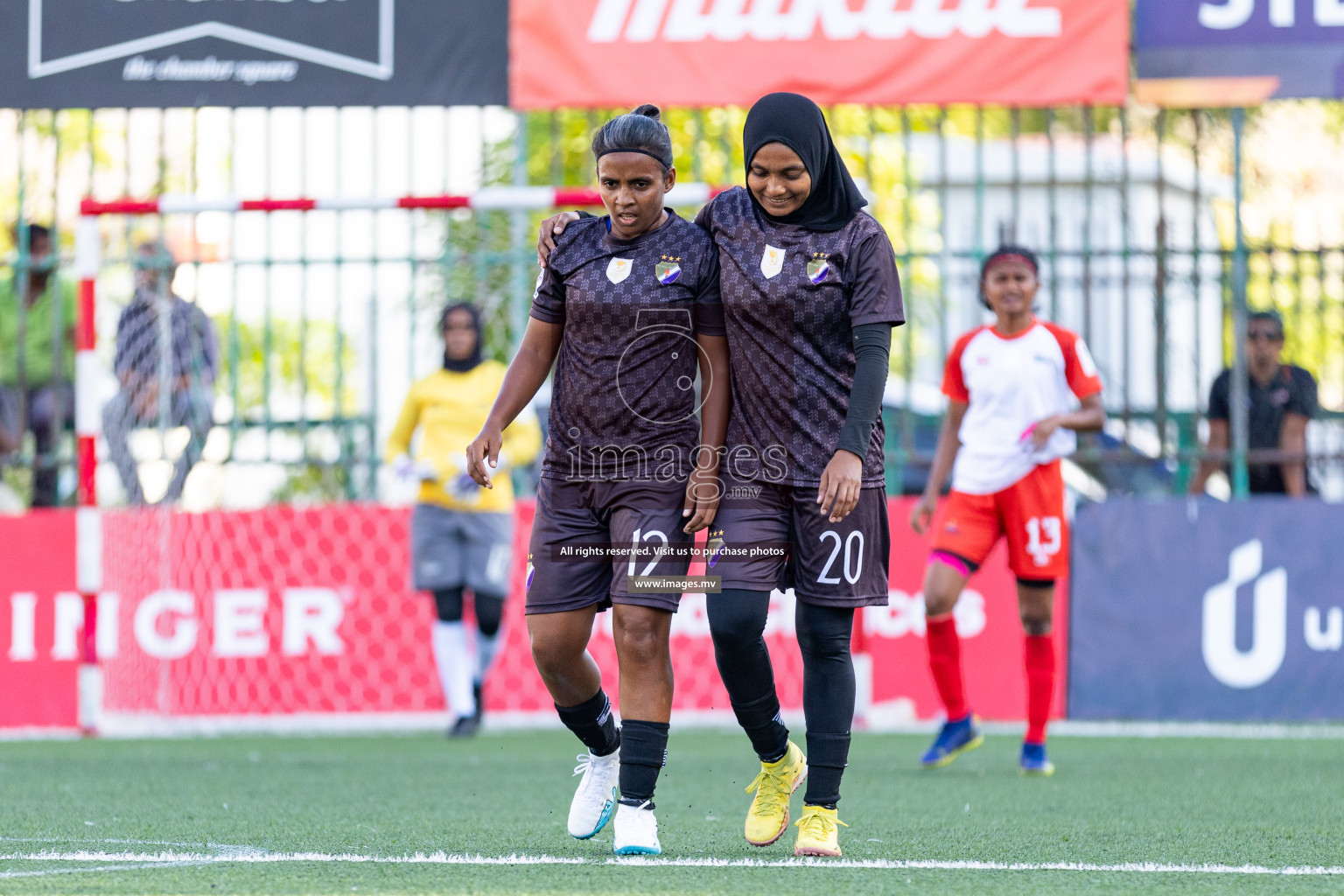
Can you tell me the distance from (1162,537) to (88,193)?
18.4 ft

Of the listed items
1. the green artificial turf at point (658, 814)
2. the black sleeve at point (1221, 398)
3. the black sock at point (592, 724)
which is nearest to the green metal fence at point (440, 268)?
the black sleeve at point (1221, 398)

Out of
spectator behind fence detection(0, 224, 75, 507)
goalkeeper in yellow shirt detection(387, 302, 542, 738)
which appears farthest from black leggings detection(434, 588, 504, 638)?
spectator behind fence detection(0, 224, 75, 507)

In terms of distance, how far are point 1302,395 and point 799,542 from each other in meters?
5.37

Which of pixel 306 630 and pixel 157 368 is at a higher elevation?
pixel 157 368

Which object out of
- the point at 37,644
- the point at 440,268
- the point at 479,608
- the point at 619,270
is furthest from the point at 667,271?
the point at 37,644

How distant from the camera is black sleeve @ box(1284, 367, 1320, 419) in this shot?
902cm

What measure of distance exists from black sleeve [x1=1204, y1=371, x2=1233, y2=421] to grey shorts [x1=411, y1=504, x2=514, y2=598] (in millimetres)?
3631

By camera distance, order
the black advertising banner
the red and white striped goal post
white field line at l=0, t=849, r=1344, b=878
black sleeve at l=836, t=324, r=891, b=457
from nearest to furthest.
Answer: white field line at l=0, t=849, r=1344, b=878 < black sleeve at l=836, t=324, r=891, b=457 < the red and white striped goal post < the black advertising banner

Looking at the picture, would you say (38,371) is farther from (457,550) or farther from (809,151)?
(809,151)

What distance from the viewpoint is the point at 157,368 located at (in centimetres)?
927

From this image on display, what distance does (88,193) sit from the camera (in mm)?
8953

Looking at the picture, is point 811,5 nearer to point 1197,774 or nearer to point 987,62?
point 987,62

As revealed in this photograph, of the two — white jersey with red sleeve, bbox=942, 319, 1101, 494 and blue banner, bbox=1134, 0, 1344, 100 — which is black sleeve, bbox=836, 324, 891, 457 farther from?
blue banner, bbox=1134, 0, 1344, 100

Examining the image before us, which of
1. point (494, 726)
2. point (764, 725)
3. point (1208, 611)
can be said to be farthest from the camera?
point (494, 726)
